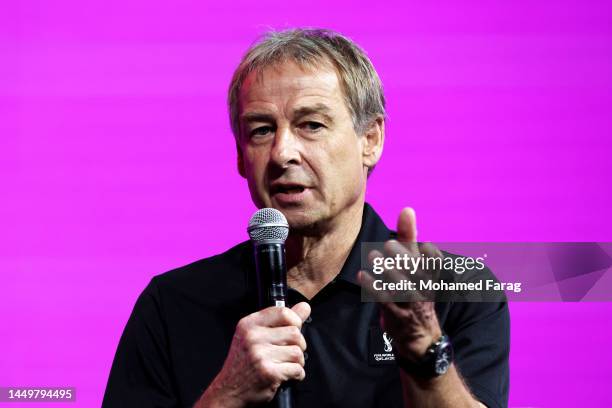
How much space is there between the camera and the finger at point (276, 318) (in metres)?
1.48

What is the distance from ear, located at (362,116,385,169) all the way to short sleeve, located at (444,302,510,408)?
496 mm

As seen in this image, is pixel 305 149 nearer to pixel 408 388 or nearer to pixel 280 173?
pixel 280 173

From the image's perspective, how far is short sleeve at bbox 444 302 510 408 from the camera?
1804 millimetres

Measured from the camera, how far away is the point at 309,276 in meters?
2.10

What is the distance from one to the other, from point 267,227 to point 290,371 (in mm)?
285

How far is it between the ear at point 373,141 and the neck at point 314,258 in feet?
0.60

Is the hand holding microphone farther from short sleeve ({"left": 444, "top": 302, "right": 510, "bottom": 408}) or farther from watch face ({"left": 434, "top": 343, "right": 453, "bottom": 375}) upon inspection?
short sleeve ({"left": 444, "top": 302, "right": 510, "bottom": 408})

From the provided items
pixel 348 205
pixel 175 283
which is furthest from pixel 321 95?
pixel 175 283

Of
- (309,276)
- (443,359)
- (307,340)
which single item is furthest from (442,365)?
(309,276)

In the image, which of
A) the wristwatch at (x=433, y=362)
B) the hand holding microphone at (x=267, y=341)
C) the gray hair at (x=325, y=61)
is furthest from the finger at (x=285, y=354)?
the gray hair at (x=325, y=61)

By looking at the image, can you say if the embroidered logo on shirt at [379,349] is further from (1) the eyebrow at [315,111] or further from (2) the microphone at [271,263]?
(1) the eyebrow at [315,111]

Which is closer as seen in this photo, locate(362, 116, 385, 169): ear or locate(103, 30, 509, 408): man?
locate(103, 30, 509, 408): man

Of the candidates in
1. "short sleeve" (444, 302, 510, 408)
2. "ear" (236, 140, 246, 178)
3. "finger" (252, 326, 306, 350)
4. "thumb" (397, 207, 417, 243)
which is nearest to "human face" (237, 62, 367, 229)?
"ear" (236, 140, 246, 178)

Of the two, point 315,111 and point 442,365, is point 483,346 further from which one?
point 315,111
